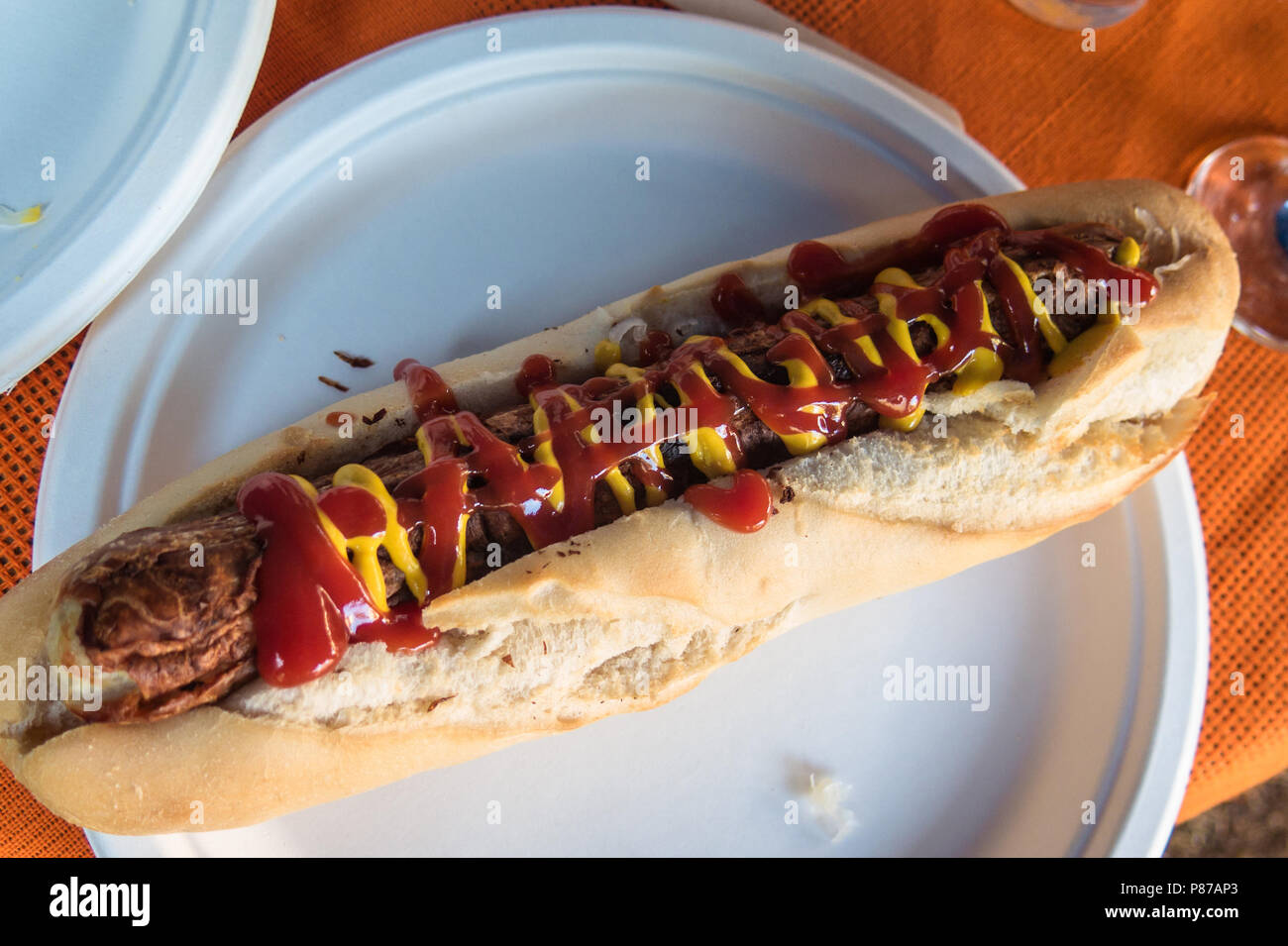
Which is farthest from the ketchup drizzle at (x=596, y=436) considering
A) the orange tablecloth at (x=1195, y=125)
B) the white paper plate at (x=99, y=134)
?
the white paper plate at (x=99, y=134)

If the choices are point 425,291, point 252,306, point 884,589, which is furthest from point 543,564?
point 252,306

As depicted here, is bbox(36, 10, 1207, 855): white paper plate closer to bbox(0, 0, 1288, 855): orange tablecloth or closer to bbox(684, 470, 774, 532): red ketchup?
bbox(0, 0, 1288, 855): orange tablecloth

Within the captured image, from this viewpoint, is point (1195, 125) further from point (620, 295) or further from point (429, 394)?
point (429, 394)

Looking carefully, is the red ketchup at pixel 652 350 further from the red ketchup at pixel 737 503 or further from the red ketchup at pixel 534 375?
the red ketchup at pixel 737 503

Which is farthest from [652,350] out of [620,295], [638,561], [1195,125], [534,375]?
[1195,125]

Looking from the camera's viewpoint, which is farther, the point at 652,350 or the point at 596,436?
the point at 652,350

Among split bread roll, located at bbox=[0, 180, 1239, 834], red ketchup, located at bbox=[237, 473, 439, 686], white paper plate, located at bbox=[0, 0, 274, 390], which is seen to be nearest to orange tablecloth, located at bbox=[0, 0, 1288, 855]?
split bread roll, located at bbox=[0, 180, 1239, 834]
